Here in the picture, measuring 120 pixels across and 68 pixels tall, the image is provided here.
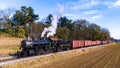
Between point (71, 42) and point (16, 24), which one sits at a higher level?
point (16, 24)

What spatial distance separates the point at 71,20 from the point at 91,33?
15949 mm

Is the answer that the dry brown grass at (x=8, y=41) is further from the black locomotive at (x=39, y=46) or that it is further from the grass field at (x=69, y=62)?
the grass field at (x=69, y=62)

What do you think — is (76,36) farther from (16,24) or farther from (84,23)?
(16,24)

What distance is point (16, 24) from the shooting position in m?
84.9

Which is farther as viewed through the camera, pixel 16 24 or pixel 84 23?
pixel 84 23

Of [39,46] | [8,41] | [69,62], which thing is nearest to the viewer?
[69,62]

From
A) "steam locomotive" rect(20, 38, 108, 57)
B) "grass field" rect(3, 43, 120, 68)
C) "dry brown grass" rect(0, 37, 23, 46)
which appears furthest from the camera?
"dry brown grass" rect(0, 37, 23, 46)

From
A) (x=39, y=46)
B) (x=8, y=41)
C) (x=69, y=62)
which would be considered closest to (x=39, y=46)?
(x=39, y=46)

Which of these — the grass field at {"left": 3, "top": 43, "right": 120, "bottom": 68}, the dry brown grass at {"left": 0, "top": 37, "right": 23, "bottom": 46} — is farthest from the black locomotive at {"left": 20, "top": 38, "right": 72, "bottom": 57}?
the dry brown grass at {"left": 0, "top": 37, "right": 23, "bottom": 46}

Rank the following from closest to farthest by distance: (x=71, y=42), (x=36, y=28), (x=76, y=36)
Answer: (x=71, y=42) → (x=36, y=28) → (x=76, y=36)

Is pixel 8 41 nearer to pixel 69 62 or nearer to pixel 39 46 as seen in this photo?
pixel 39 46

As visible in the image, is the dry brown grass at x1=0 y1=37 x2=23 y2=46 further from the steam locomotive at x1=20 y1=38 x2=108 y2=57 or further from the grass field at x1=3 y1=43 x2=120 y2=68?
the grass field at x1=3 y1=43 x2=120 y2=68

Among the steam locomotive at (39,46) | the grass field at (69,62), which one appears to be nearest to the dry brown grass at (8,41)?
the steam locomotive at (39,46)

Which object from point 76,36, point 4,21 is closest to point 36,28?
point 4,21
